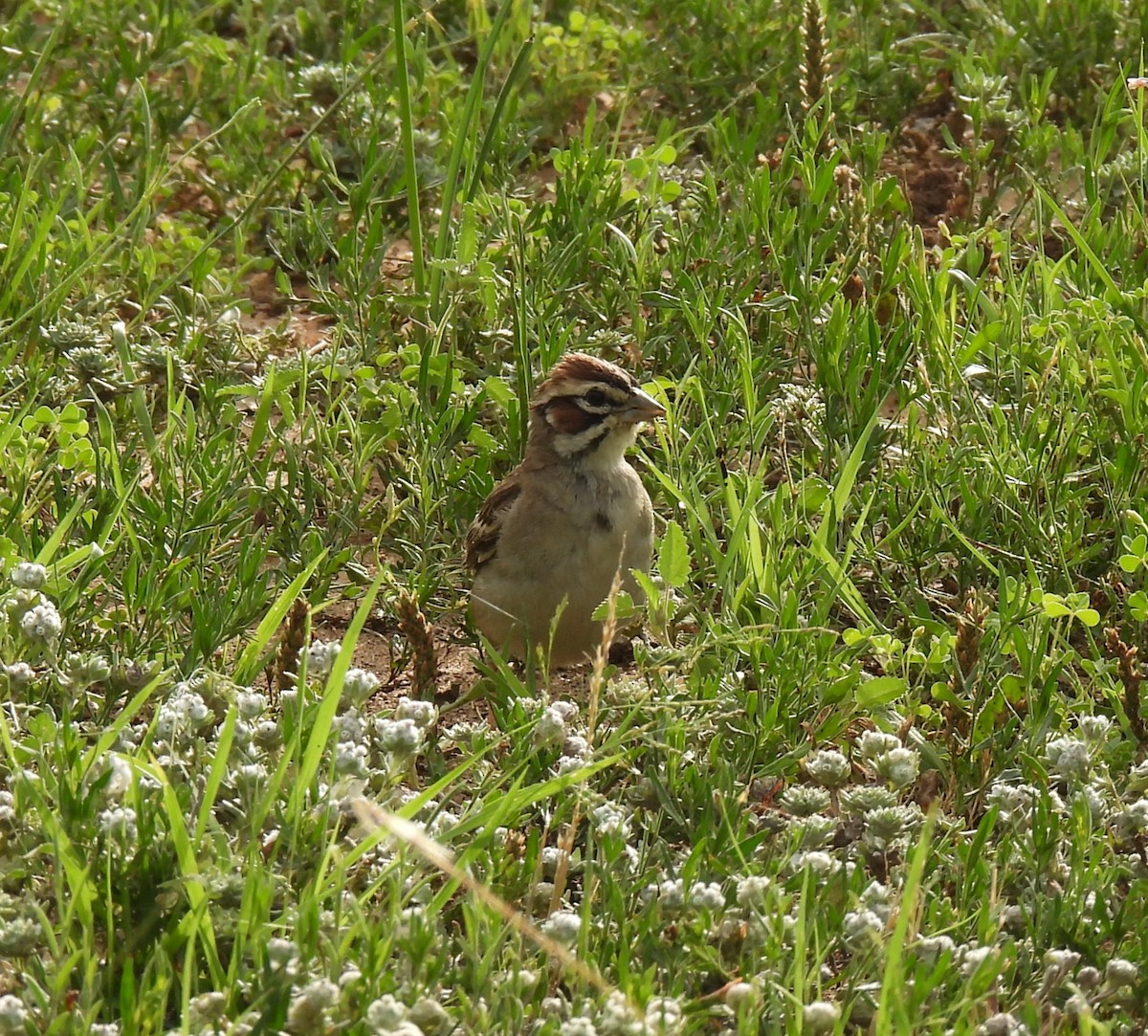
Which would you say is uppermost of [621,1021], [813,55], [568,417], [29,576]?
[813,55]

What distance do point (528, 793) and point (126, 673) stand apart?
4.16ft

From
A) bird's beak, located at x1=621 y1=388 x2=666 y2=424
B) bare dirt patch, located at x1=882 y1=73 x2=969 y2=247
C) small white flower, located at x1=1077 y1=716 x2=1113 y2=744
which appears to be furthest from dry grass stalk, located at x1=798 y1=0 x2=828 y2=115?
small white flower, located at x1=1077 y1=716 x2=1113 y2=744

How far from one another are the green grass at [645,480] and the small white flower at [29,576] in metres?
0.08

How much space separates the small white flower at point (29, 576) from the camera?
421 cm

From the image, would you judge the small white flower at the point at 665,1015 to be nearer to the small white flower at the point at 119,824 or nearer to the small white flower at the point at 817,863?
the small white flower at the point at 817,863

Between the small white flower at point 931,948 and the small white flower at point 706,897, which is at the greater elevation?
the small white flower at point 706,897

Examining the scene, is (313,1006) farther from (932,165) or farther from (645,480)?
(932,165)

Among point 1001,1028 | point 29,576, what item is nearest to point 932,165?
point 29,576

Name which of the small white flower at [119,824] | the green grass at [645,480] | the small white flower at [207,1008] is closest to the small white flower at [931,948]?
the green grass at [645,480]

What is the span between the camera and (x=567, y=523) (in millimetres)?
5289

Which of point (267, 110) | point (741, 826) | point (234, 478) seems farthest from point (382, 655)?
point (267, 110)

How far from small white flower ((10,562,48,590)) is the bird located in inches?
55.3

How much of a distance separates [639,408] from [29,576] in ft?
6.39

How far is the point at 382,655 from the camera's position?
539 cm
